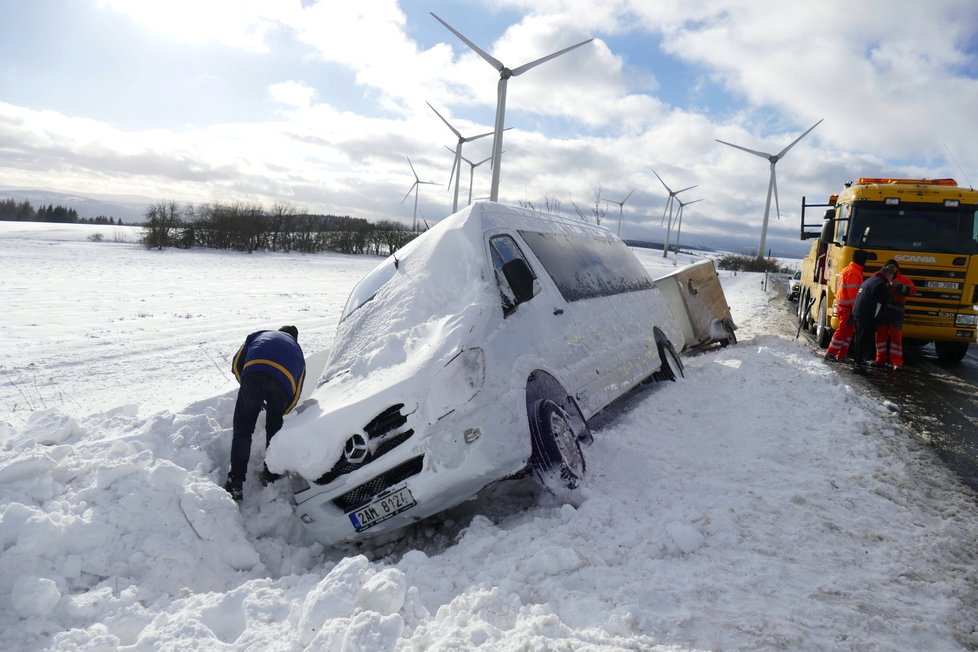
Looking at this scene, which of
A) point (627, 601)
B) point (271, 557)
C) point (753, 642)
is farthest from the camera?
point (271, 557)

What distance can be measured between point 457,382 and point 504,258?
1492 millimetres

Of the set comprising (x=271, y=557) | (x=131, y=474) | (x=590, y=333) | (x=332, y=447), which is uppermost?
(x=590, y=333)

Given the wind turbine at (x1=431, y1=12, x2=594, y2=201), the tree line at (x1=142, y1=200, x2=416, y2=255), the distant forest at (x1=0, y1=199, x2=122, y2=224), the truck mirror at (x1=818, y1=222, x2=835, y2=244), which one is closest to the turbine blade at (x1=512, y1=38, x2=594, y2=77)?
the wind turbine at (x1=431, y1=12, x2=594, y2=201)

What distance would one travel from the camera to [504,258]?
15.6ft

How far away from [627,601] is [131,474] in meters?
3.17

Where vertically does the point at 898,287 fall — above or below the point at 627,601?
above

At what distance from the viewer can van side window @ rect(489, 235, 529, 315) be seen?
4.31 metres

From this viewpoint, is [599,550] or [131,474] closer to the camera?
[599,550]

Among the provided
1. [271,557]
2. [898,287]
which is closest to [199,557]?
[271,557]

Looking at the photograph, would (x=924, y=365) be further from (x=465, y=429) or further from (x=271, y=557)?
(x=271, y=557)

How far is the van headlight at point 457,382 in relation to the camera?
11.5 ft

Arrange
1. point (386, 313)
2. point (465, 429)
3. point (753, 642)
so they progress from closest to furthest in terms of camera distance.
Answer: point (753, 642) < point (465, 429) < point (386, 313)

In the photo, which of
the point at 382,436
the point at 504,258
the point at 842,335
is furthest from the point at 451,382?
the point at 842,335

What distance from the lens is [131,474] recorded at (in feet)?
12.6
